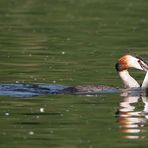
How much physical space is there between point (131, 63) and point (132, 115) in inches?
169

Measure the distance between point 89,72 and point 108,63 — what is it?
1.88 metres

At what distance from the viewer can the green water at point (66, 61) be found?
16.5 meters

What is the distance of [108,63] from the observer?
25953mm

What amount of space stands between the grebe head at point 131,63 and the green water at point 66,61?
43 centimetres

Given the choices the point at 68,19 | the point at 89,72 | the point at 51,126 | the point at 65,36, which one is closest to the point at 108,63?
the point at 89,72

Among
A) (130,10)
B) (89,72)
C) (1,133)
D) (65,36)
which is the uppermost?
(130,10)

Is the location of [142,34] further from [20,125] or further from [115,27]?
[20,125]

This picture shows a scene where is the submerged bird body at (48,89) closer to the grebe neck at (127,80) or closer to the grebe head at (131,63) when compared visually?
the grebe neck at (127,80)

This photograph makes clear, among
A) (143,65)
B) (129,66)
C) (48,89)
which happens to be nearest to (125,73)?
(129,66)

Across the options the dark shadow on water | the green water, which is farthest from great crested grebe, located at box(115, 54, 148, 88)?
the dark shadow on water

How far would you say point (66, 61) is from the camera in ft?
86.0

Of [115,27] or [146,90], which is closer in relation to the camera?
[146,90]

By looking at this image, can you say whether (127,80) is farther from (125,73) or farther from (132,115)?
(132,115)

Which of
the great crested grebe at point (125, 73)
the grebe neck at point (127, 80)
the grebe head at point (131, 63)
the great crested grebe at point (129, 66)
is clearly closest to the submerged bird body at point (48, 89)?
the great crested grebe at point (125, 73)
